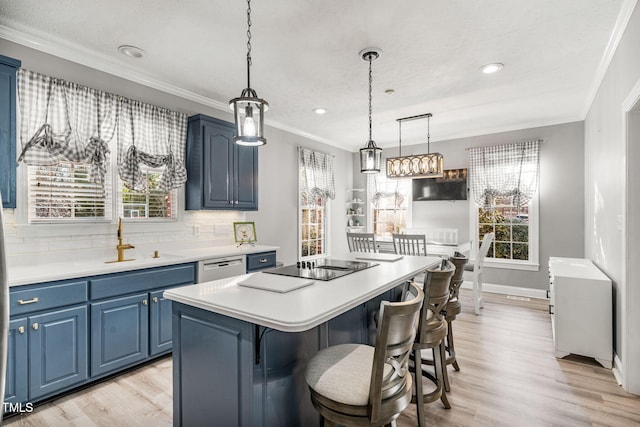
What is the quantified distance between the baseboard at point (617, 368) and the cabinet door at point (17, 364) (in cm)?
→ 434

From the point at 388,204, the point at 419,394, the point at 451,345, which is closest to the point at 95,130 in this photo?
the point at 419,394

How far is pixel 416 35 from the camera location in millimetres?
2717

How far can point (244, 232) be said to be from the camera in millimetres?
4465

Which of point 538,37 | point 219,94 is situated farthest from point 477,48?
point 219,94

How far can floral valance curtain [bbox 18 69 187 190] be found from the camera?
2699 millimetres

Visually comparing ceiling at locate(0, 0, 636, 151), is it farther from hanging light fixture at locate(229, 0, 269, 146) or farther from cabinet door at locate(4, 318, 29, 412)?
cabinet door at locate(4, 318, 29, 412)

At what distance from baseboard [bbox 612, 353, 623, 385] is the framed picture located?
383cm

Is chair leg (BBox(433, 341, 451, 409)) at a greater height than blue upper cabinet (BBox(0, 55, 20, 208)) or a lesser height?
lesser

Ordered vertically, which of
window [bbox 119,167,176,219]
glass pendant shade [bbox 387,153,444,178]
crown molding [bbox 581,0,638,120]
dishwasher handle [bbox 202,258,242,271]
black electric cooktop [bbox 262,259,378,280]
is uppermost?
crown molding [bbox 581,0,638,120]

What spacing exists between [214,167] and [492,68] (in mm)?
3069

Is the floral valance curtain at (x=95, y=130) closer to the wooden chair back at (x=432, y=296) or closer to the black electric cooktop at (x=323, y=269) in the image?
the black electric cooktop at (x=323, y=269)

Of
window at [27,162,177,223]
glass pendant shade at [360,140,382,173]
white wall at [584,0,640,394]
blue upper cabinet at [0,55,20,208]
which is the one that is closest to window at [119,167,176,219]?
window at [27,162,177,223]

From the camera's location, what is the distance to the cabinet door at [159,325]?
2.98 meters

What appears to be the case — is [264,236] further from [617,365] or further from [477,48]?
[617,365]
